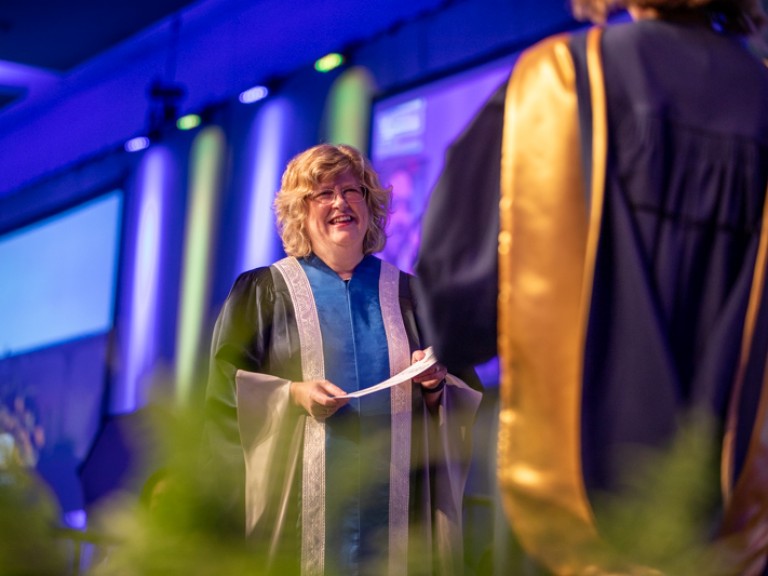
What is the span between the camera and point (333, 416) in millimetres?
2486

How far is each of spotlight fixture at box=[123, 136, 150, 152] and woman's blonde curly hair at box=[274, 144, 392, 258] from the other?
5.38 m

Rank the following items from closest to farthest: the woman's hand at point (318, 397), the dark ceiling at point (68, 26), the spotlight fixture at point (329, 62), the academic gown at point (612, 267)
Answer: the academic gown at point (612, 267), the woman's hand at point (318, 397), the spotlight fixture at point (329, 62), the dark ceiling at point (68, 26)

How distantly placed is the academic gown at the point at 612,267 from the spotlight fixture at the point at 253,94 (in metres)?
5.46

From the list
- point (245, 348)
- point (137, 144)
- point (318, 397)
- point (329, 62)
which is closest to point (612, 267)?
point (318, 397)

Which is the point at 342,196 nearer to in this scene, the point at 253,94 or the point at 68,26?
the point at 253,94

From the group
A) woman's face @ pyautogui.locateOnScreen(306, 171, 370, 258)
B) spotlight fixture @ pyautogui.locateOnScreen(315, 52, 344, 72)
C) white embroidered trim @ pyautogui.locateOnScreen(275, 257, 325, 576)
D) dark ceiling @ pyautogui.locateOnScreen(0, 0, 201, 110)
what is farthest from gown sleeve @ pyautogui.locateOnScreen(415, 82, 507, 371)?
dark ceiling @ pyautogui.locateOnScreen(0, 0, 201, 110)

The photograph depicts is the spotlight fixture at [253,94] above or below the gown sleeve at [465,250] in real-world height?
above

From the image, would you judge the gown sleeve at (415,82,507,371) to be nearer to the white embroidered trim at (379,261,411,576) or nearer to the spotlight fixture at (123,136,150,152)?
the white embroidered trim at (379,261,411,576)

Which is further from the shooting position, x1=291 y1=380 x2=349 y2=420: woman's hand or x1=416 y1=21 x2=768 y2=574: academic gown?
x1=291 y1=380 x2=349 y2=420: woman's hand

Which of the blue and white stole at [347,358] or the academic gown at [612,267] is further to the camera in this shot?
the blue and white stole at [347,358]

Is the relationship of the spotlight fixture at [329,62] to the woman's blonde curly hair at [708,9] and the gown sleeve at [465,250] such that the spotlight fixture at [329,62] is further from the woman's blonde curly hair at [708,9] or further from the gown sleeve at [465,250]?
the gown sleeve at [465,250]

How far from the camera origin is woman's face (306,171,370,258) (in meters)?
2.65

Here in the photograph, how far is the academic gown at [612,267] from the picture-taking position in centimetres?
126

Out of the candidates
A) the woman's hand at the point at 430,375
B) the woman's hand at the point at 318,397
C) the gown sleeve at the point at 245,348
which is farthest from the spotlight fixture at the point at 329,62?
the woman's hand at the point at 318,397
